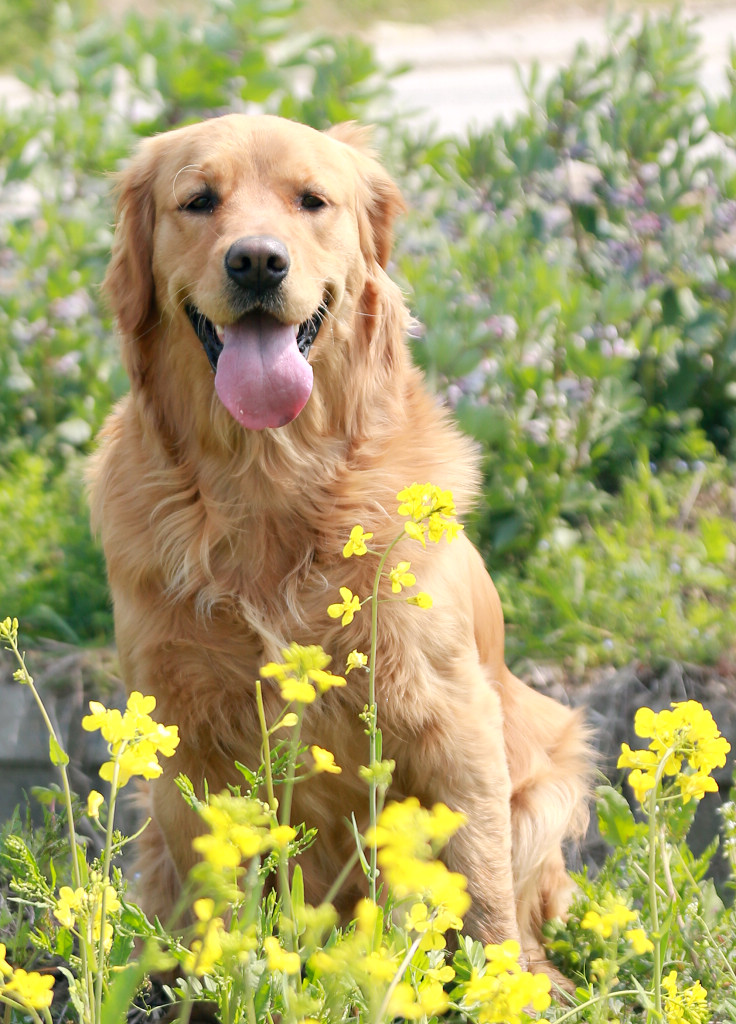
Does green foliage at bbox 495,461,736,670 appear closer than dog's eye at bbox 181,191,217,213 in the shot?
No

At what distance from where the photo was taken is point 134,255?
267 cm

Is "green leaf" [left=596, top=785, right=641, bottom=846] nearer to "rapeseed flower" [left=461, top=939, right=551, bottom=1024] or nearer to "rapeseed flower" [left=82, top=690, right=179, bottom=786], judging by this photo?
"rapeseed flower" [left=461, top=939, right=551, bottom=1024]

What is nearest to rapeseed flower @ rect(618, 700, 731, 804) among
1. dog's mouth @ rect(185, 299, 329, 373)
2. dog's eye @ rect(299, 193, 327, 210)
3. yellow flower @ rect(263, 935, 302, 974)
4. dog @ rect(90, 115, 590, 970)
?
yellow flower @ rect(263, 935, 302, 974)

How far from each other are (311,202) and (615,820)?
1465 mm

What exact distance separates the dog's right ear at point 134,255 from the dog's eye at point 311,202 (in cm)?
37

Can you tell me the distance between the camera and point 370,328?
8.75ft

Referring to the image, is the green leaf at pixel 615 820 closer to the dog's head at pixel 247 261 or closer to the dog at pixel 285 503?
the dog at pixel 285 503

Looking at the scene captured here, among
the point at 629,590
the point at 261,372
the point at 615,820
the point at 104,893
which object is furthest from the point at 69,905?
the point at 629,590

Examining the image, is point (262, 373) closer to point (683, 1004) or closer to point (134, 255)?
point (134, 255)

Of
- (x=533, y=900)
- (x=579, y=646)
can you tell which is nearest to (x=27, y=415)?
(x=579, y=646)

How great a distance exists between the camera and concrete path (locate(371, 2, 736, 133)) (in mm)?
9922

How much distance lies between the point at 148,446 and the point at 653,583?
1668 mm

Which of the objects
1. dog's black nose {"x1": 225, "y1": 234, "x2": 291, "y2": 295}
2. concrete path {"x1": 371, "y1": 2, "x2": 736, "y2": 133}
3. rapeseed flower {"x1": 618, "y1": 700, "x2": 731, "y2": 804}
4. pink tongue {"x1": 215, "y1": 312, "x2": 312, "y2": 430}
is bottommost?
concrete path {"x1": 371, "y1": 2, "x2": 736, "y2": 133}

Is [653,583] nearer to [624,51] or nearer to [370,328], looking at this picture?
[370,328]
